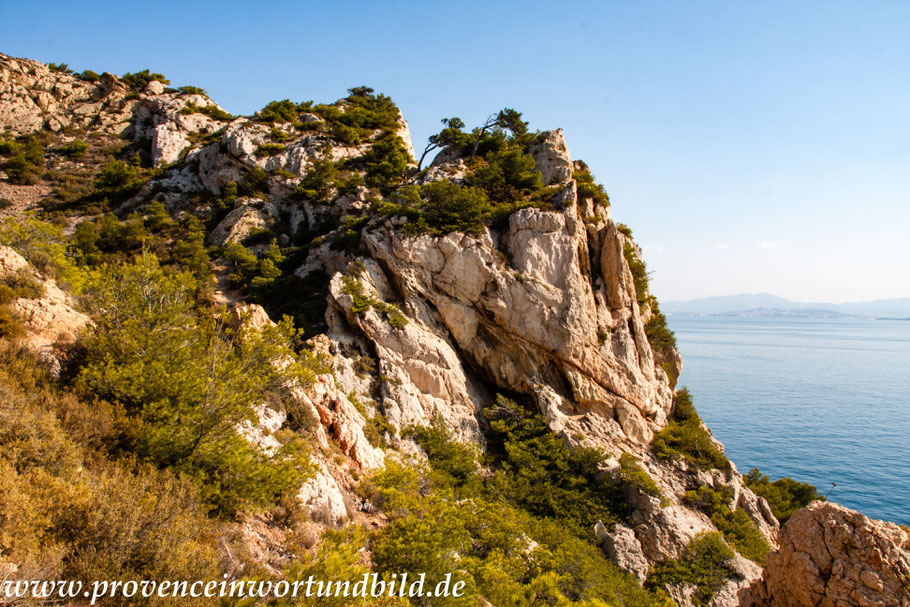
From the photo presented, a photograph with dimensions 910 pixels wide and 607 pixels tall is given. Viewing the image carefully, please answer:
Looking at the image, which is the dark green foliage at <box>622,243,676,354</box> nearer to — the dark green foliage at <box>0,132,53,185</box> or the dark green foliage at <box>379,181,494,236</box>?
the dark green foliage at <box>379,181,494,236</box>

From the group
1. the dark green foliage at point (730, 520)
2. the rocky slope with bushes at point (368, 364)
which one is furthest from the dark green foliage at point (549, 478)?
the dark green foliage at point (730, 520)

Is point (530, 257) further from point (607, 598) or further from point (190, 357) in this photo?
point (190, 357)

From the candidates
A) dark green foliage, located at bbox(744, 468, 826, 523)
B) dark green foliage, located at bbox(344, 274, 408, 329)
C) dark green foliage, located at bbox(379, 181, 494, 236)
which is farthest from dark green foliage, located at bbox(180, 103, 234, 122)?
dark green foliage, located at bbox(744, 468, 826, 523)

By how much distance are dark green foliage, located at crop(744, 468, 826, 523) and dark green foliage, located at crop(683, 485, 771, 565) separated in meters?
4.88

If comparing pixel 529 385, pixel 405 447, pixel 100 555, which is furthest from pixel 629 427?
pixel 100 555

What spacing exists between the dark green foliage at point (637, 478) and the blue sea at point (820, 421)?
2141 cm

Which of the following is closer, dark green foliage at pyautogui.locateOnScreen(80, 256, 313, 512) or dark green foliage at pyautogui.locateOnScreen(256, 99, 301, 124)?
dark green foliage at pyautogui.locateOnScreen(80, 256, 313, 512)

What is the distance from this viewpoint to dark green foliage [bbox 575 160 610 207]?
2882cm

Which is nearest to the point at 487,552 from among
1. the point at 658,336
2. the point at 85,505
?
the point at 85,505

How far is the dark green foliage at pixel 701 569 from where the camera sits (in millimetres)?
17750

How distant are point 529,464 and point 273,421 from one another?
13.3 meters

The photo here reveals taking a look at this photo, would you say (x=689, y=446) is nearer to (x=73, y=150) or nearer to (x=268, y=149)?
(x=268, y=149)

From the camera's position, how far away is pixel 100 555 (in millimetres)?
5645

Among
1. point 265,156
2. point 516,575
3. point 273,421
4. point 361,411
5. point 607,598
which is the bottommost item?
point 607,598
